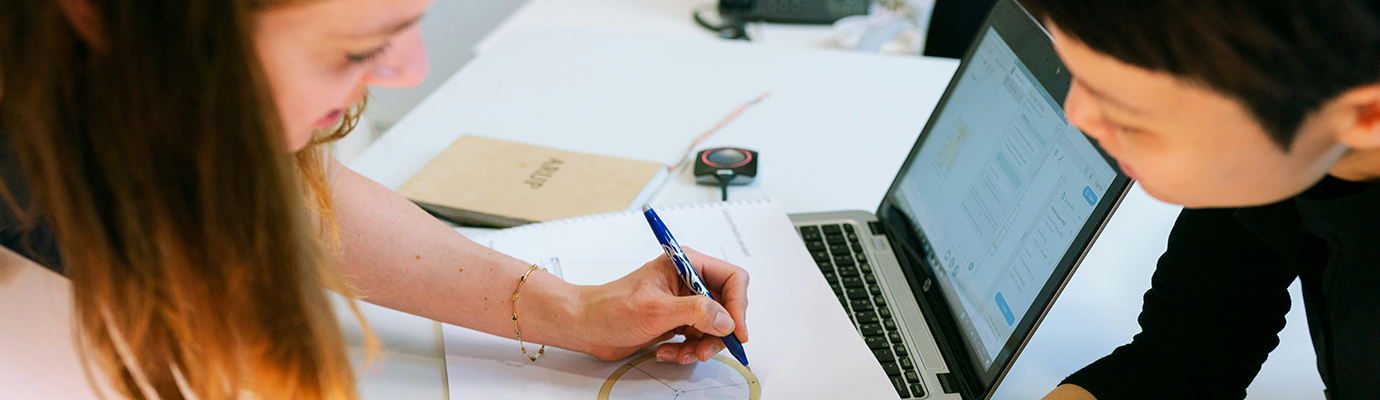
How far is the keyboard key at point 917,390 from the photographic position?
686 mm

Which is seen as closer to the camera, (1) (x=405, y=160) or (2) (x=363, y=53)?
(2) (x=363, y=53)

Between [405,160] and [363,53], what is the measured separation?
66 cm

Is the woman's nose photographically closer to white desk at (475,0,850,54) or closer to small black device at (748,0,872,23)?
white desk at (475,0,850,54)

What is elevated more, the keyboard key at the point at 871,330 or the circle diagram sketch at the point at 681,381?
the circle diagram sketch at the point at 681,381

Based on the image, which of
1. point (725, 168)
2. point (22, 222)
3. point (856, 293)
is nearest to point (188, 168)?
point (22, 222)

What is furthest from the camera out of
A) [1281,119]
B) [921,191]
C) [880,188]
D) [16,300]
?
[880,188]

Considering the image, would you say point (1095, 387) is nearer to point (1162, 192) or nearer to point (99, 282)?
point (1162, 192)

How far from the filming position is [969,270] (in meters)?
0.75

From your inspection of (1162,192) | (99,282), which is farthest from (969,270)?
(99,282)

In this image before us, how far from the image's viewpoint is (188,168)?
44 cm

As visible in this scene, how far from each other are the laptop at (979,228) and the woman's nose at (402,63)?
1.38 feet

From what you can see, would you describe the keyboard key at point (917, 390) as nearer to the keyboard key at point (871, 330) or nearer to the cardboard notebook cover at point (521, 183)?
the keyboard key at point (871, 330)

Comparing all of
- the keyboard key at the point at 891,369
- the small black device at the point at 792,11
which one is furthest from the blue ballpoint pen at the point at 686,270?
the small black device at the point at 792,11

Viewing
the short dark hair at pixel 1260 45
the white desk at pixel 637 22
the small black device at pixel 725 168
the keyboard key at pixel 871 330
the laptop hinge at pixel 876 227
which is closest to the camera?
the short dark hair at pixel 1260 45
